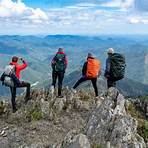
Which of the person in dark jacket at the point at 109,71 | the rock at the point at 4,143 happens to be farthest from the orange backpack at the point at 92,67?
the rock at the point at 4,143

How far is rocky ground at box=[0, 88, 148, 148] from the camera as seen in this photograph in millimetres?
16375

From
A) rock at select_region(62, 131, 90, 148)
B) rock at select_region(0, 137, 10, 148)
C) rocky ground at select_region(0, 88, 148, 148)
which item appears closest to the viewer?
rock at select_region(62, 131, 90, 148)

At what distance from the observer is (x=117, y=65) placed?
87.1 ft

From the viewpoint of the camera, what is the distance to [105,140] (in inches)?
659

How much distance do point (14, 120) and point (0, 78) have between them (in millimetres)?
3427

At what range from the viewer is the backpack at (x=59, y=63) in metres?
28.0

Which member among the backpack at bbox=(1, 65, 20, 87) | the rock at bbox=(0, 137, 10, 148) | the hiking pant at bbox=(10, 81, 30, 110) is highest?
the backpack at bbox=(1, 65, 20, 87)

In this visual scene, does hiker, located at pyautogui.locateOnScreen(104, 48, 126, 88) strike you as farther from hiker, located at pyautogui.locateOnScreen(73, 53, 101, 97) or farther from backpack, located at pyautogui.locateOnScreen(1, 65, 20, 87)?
backpack, located at pyautogui.locateOnScreen(1, 65, 20, 87)

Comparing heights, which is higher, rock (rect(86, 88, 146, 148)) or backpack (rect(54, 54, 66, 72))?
backpack (rect(54, 54, 66, 72))

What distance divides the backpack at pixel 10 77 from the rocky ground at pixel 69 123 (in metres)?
1.97

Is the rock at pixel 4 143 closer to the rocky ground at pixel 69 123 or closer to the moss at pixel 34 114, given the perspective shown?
the rocky ground at pixel 69 123

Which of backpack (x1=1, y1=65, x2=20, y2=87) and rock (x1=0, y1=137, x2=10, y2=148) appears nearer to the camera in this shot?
rock (x1=0, y1=137, x2=10, y2=148)

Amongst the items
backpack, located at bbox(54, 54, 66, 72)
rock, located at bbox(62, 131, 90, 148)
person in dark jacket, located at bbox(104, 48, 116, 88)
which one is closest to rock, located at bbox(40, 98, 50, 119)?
backpack, located at bbox(54, 54, 66, 72)

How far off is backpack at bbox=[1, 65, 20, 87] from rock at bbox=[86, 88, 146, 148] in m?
7.83
